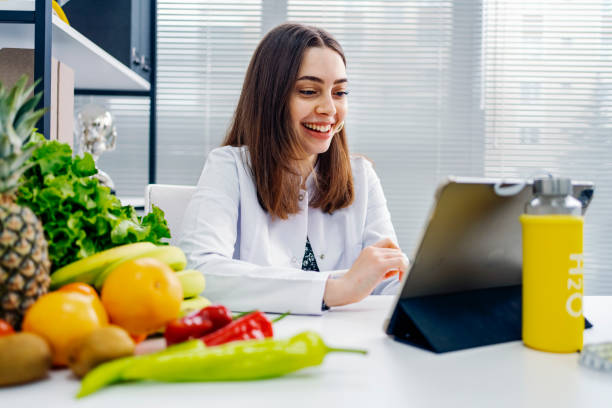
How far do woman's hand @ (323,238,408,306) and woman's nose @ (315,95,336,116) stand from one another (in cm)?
62

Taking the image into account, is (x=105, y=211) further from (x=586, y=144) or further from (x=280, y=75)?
(x=586, y=144)

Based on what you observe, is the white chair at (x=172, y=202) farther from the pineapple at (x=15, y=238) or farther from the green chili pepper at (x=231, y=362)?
the green chili pepper at (x=231, y=362)

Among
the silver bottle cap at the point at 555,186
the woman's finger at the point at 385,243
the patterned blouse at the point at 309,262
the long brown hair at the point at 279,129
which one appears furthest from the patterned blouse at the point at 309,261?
the silver bottle cap at the point at 555,186

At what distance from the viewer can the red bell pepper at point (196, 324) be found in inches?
24.2

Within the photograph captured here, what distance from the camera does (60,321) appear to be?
54 cm

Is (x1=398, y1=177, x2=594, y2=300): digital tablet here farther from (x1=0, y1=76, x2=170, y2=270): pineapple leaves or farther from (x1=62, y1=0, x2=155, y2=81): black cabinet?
(x1=62, y1=0, x2=155, y2=81): black cabinet

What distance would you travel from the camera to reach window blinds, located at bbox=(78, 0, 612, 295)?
292cm

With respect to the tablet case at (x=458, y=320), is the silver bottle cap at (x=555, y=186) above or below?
above

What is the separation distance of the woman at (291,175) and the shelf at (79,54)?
555mm

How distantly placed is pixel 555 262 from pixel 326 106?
3.01 feet

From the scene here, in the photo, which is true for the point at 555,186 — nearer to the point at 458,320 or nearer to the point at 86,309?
the point at 458,320

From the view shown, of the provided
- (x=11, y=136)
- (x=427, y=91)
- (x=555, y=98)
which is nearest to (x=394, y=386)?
(x=11, y=136)

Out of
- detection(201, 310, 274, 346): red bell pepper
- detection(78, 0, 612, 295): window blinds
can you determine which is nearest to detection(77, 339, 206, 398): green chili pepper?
detection(201, 310, 274, 346): red bell pepper

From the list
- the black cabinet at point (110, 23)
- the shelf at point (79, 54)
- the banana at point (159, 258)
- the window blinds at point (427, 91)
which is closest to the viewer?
the banana at point (159, 258)
